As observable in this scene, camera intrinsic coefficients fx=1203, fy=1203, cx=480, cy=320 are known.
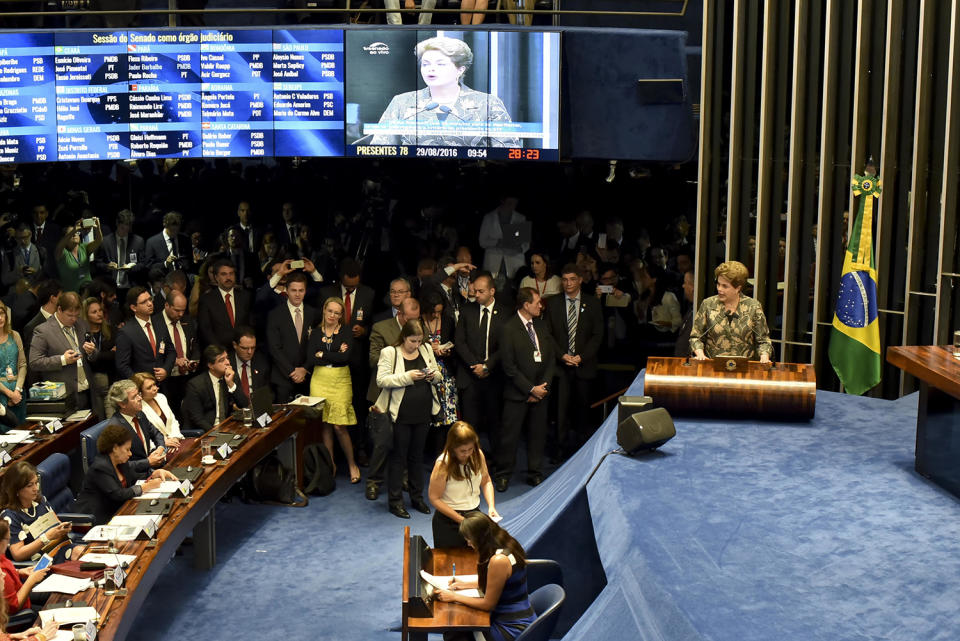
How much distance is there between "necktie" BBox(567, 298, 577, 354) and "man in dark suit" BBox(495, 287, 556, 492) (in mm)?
266

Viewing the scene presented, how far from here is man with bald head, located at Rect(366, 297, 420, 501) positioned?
897 cm

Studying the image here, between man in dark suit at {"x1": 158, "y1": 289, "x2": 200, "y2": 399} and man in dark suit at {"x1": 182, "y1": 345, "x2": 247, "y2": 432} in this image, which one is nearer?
man in dark suit at {"x1": 182, "y1": 345, "x2": 247, "y2": 432}

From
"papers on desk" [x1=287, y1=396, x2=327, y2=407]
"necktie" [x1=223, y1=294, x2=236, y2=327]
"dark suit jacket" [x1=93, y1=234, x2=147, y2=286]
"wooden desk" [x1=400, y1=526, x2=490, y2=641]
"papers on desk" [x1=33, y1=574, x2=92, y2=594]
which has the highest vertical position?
"dark suit jacket" [x1=93, y1=234, x2=147, y2=286]

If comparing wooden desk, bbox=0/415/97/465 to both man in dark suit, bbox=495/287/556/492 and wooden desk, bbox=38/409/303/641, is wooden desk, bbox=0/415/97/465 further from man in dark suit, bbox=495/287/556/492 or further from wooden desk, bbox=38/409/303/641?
man in dark suit, bbox=495/287/556/492

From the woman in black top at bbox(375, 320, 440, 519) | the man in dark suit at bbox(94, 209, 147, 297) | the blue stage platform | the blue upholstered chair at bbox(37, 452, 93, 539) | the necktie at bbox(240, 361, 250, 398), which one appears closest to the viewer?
the blue stage platform

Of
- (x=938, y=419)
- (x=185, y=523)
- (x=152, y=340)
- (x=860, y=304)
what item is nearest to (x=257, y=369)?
(x=152, y=340)

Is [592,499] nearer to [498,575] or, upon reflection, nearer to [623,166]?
[498,575]

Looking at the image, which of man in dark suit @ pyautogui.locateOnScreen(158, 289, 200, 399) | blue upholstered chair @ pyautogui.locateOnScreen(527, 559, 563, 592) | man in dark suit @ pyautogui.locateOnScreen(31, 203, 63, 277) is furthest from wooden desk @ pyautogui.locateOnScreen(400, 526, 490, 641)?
man in dark suit @ pyautogui.locateOnScreen(31, 203, 63, 277)

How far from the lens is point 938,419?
6.12m

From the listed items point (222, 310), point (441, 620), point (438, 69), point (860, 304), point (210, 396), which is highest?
point (438, 69)

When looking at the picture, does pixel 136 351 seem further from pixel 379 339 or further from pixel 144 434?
pixel 379 339

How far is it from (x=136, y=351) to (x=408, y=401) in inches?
83.4

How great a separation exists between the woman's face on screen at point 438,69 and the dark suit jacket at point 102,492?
393cm

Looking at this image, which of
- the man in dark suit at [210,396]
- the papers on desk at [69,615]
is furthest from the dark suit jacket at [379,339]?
the papers on desk at [69,615]
